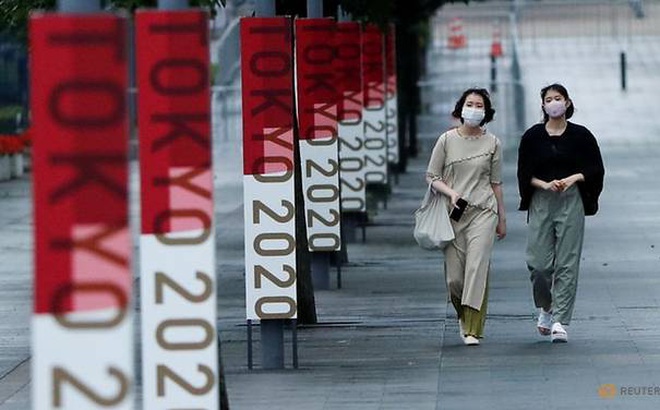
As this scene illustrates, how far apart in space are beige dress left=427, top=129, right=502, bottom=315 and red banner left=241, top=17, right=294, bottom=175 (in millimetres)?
1333

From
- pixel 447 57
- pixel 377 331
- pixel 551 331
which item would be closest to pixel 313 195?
pixel 377 331

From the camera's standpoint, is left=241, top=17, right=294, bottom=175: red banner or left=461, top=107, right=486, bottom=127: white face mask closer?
left=241, top=17, right=294, bottom=175: red banner

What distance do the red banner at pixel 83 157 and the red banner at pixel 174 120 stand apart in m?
1.31

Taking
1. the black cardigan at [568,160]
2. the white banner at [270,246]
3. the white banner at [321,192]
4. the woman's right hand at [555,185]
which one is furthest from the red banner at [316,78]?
the white banner at [270,246]

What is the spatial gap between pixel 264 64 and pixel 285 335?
2570 millimetres

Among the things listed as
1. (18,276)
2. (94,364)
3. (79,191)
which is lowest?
(18,276)

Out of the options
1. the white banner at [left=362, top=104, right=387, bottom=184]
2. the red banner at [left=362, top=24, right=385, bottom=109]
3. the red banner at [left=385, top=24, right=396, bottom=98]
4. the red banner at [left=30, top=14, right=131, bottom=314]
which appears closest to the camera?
the red banner at [left=30, top=14, right=131, bottom=314]

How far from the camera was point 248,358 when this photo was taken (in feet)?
42.6

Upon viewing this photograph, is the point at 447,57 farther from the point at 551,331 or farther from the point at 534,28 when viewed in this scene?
the point at 551,331

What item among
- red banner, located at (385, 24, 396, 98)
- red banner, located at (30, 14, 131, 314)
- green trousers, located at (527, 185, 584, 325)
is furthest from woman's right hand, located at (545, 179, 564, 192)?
red banner, located at (385, 24, 396, 98)

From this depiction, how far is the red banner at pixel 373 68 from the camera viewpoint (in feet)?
79.5

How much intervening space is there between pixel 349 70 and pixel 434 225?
7.08m

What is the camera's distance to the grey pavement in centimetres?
1156

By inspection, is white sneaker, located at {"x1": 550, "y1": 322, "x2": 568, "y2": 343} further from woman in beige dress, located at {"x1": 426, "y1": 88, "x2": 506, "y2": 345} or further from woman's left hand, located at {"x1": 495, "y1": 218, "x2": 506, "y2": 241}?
woman's left hand, located at {"x1": 495, "y1": 218, "x2": 506, "y2": 241}
